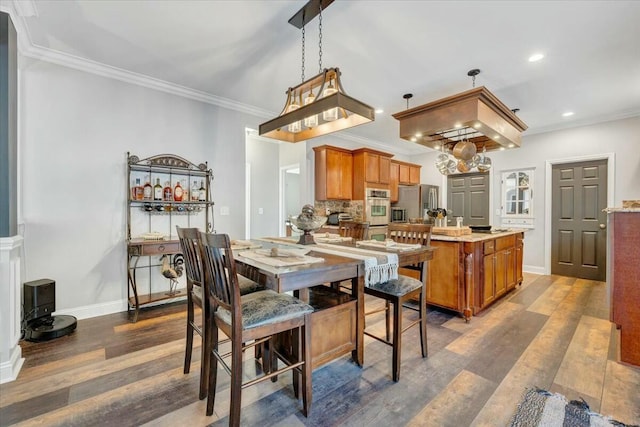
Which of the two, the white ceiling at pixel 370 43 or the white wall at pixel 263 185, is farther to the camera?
the white wall at pixel 263 185

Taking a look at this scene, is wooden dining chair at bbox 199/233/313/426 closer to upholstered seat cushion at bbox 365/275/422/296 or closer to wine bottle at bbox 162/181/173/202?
upholstered seat cushion at bbox 365/275/422/296

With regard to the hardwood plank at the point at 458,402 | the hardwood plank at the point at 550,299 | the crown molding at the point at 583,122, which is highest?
the crown molding at the point at 583,122

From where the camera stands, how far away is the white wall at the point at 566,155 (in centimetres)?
429

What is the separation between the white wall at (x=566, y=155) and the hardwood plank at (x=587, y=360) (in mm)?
2555

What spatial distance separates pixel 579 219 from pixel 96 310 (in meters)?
6.88

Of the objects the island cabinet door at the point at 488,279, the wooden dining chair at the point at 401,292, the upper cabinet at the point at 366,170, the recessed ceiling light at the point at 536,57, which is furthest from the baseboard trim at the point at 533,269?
the wooden dining chair at the point at 401,292

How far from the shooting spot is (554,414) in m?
1.59

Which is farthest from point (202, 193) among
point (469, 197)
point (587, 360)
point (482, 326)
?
point (469, 197)

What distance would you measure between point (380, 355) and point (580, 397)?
1.22 metres

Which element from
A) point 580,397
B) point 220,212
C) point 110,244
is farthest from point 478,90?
point 110,244

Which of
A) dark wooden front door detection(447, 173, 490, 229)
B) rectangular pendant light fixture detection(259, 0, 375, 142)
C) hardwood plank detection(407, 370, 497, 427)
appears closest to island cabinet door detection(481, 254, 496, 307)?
hardwood plank detection(407, 370, 497, 427)

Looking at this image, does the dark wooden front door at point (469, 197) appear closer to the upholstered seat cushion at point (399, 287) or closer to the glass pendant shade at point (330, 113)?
the upholstered seat cushion at point (399, 287)

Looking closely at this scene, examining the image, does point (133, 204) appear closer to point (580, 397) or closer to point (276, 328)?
point (276, 328)

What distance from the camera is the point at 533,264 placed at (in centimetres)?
520
